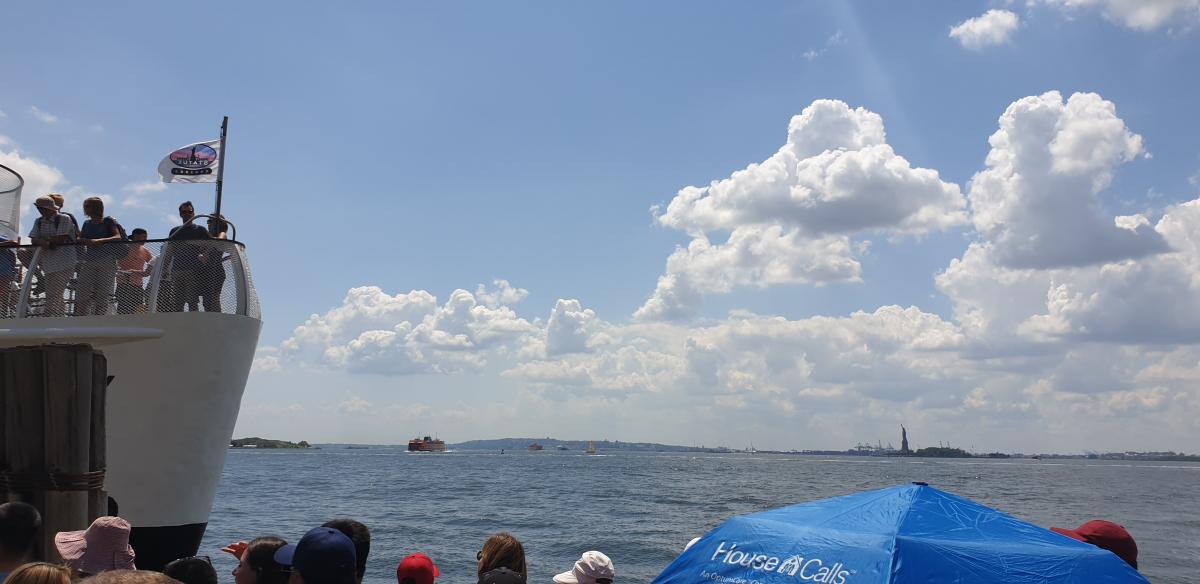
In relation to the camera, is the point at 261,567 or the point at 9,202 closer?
the point at 261,567

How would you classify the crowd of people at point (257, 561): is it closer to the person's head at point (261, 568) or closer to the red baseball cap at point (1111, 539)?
the person's head at point (261, 568)

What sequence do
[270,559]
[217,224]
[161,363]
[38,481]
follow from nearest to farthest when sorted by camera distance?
1. [270,559]
2. [38,481]
3. [161,363]
4. [217,224]

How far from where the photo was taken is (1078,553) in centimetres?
500

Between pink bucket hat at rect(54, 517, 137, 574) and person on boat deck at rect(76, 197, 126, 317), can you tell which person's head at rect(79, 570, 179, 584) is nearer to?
pink bucket hat at rect(54, 517, 137, 574)

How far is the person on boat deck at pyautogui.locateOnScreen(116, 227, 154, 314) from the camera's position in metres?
10.9

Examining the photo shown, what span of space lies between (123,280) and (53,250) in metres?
1.10

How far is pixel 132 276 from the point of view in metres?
11.1

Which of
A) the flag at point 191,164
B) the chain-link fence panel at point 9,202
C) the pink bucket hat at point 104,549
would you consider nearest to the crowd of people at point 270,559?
the pink bucket hat at point 104,549

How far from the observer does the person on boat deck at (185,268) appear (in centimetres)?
1095

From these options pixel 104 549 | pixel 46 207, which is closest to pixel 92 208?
pixel 46 207

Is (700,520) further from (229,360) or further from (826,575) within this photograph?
(826,575)

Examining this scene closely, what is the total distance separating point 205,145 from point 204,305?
3369 mm

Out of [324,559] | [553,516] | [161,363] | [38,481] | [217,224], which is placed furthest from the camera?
[553,516]

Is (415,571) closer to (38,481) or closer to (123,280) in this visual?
(38,481)
